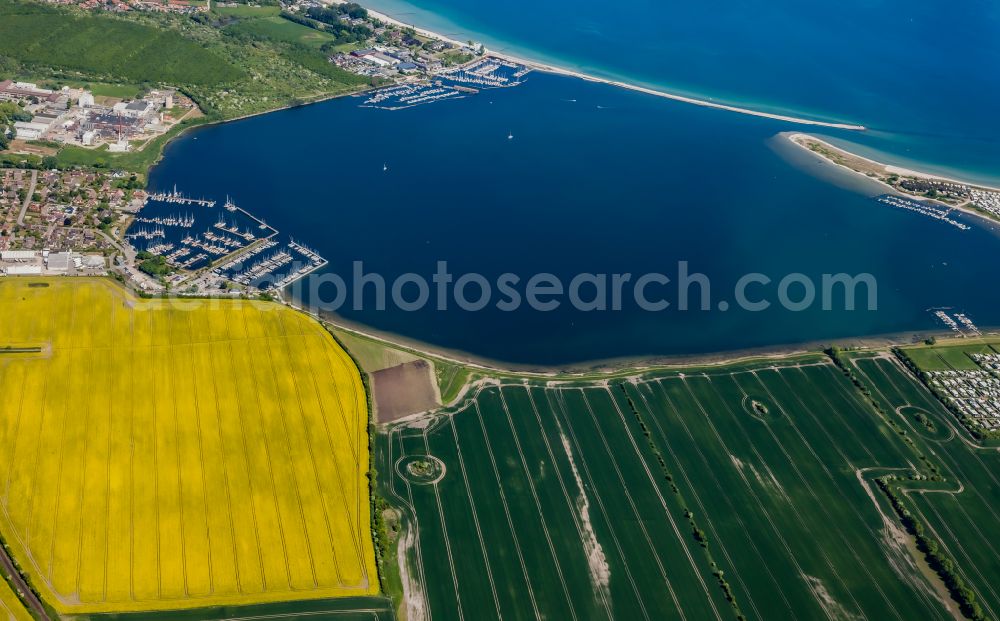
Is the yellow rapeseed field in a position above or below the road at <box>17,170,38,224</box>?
above

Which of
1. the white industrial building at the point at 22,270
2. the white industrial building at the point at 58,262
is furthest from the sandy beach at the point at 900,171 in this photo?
the white industrial building at the point at 22,270

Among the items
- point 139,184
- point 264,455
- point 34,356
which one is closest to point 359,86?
point 139,184

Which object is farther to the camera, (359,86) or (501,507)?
(359,86)

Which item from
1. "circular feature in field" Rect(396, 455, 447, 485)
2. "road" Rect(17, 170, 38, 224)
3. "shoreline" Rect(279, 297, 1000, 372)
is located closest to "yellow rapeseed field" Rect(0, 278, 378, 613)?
"circular feature in field" Rect(396, 455, 447, 485)

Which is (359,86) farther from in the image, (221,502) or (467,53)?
Result: (221,502)

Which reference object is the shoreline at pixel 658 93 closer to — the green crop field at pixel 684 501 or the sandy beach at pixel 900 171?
the sandy beach at pixel 900 171

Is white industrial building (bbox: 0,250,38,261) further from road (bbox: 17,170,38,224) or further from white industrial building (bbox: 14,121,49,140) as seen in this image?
white industrial building (bbox: 14,121,49,140)
